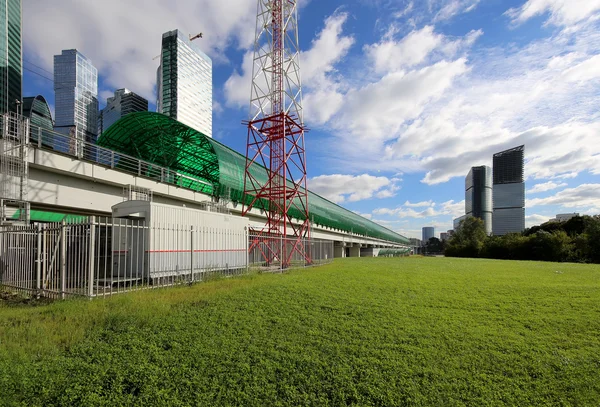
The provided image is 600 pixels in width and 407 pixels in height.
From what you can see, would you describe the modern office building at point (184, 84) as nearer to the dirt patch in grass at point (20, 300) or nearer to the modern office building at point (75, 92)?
the modern office building at point (75, 92)

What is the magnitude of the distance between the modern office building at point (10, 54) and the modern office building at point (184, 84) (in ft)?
125

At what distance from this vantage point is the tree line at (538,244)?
35.0 m

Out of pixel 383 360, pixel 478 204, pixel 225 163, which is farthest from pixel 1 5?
pixel 478 204

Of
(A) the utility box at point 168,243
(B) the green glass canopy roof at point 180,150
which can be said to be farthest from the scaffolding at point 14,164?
(B) the green glass canopy roof at point 180,150

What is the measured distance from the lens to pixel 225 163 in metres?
31.7

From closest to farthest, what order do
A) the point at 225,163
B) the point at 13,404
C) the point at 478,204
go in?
the point at 13,404 < the point at 225,163 < the point at 478,204

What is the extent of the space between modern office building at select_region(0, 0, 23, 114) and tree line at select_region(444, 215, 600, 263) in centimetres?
8899

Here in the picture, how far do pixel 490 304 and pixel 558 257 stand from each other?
40028 millimetres

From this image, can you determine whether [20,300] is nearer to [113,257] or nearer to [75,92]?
[113,257]

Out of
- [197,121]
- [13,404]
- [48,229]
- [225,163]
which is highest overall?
Answer: [197,121]

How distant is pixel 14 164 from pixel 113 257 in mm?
5995

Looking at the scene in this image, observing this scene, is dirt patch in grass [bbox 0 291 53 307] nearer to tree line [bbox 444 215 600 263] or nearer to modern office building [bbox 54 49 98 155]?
tree line [bbox 444 215 600 263]

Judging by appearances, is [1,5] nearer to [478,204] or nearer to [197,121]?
[197,121]

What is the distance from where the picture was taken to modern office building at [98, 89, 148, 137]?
106 meters
